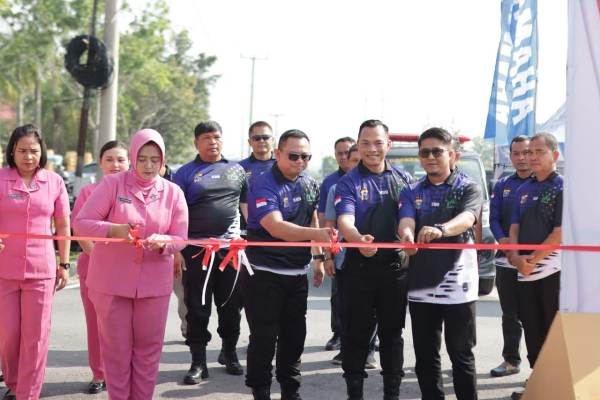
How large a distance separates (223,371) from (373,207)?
218 centimetres

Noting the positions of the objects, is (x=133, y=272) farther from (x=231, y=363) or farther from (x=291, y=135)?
(x=231, y=363)

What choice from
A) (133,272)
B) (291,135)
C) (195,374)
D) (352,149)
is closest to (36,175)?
(133,272)

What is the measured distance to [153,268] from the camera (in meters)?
4.40

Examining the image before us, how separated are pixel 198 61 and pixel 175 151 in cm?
886

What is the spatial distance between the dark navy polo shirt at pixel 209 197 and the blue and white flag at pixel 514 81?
6.10 metres

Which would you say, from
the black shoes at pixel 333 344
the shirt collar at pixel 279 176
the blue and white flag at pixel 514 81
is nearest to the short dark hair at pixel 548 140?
the shirt collar at pixel 279 176

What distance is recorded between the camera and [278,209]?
4.92 m

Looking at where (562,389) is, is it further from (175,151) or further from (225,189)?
(175,151)

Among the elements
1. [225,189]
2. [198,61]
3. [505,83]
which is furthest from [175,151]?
[225,189]

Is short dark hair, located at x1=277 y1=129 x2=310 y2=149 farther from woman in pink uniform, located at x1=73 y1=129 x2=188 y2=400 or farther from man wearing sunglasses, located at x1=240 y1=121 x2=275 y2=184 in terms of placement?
man wearing sunglasses, located at x1=240 y1=121 x2=275 y2=184

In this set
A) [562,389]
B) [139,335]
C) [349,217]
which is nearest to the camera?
[562,389]

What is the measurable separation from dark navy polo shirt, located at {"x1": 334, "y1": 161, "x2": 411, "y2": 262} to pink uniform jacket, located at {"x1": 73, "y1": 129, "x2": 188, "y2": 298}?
3.92 ft

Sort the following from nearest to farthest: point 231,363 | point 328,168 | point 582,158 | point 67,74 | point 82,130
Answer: point 582,158 < point 231,363 < point 82,130 < point 67,74 < point 328,168

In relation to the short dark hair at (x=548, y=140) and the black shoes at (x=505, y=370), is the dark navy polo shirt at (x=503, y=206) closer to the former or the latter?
the short dark hair at (x=548, y=140)
